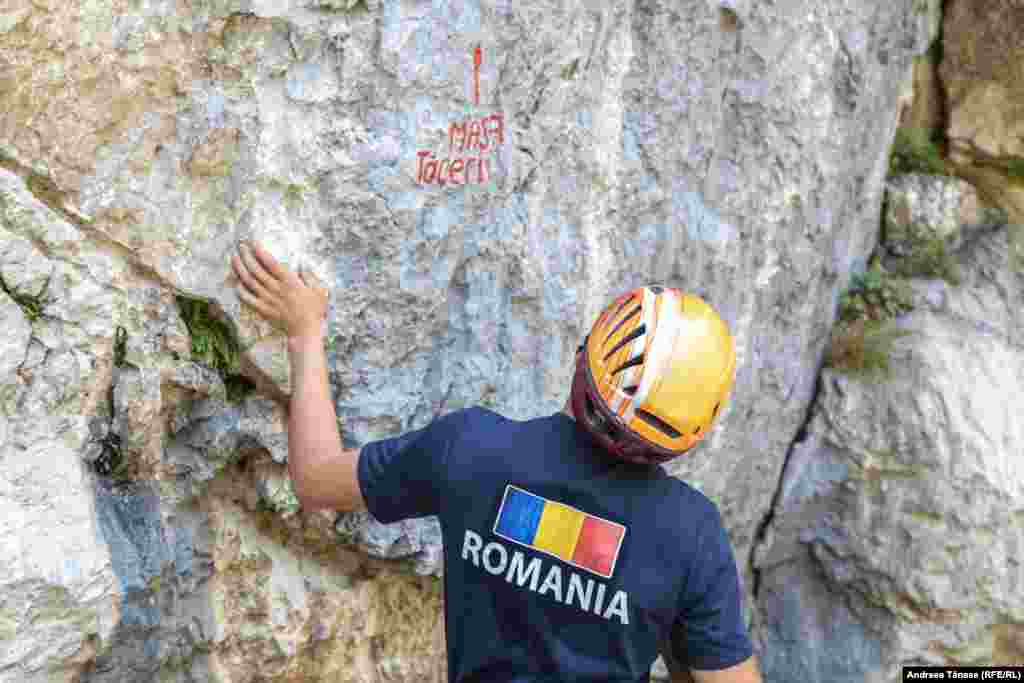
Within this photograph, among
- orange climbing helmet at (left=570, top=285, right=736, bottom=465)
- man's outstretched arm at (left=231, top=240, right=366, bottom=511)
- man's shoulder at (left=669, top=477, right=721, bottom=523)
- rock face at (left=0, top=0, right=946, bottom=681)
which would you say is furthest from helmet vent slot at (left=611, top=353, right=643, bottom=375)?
rock face at (left=0, top=0, right=946, bottom=681)

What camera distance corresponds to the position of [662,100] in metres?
3.49

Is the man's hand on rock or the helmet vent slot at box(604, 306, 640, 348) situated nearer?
the helmet vent slot at box(604, 306, 640, 348)

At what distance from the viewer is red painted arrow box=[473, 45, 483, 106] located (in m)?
2.80

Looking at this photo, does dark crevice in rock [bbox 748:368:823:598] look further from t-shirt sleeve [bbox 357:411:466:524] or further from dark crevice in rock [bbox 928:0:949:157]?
t-shirt sleeve [bbox 357:411:466:524]

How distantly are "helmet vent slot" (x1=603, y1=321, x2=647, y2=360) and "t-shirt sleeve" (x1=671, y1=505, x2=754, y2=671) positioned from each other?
380 mm

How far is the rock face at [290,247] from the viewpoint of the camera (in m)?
2.33

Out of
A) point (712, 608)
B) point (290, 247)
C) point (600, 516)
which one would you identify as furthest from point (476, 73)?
point (712, 608)

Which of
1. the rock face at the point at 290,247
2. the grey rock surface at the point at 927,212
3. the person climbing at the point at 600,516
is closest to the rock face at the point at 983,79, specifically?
the grey rock surface at the point at 927,212

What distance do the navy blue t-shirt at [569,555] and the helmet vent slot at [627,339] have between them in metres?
0.19

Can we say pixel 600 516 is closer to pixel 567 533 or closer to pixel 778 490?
pixel 567 533

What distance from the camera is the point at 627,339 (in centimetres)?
209

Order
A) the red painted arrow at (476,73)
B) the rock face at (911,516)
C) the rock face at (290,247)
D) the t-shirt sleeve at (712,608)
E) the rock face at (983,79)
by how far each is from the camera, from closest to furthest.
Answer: the t-shirt sleeve at (712,608) < the rock face at (290,247) < the red painted arrow at (476,73) < the rock face at (911,516) < the rock face at (983,79)

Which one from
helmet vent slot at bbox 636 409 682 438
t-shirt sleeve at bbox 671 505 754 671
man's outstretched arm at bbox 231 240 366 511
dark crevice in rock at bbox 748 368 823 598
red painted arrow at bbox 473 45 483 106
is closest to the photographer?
helmet vent slot at bbox 636 409 682 438

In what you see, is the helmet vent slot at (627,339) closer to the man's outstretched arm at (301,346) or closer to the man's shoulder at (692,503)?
the man's shoulder at (692,503)
